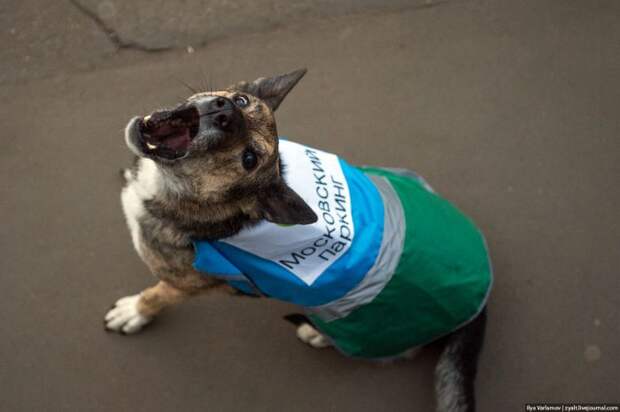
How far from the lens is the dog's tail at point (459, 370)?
120 inches

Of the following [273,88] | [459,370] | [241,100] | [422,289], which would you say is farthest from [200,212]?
[459,370]

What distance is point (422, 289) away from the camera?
9.12 ft

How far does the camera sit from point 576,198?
4.10 m

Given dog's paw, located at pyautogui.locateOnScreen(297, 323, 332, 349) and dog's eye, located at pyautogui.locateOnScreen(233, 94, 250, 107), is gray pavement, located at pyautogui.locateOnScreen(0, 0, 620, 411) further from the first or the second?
dog's eye, located at pyautogui.locateOnScreen(233, 94, 250, 107)

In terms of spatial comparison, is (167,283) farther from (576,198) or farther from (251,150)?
(576,198)

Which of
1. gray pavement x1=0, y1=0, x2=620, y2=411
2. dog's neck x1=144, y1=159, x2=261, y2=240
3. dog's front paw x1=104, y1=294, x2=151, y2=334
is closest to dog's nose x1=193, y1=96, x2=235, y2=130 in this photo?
dog's neck x1=144, y1=159, x2=261, y2=240

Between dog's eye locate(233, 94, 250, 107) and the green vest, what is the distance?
3.26 feet

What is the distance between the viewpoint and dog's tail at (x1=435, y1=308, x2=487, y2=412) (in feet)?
9.98

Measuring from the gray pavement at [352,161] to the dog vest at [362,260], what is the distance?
87 cm

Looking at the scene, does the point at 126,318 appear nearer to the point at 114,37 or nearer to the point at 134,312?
the point at 134,312

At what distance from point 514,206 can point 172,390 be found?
285 centimetres

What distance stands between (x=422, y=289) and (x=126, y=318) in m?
1.98

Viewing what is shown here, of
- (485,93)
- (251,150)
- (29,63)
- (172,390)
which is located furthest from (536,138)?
(29,63)

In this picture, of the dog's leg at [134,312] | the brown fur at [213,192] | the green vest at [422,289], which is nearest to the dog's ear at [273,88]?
the brown fur at [213,192]
